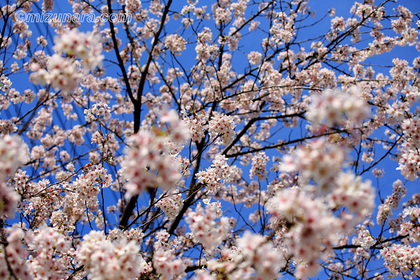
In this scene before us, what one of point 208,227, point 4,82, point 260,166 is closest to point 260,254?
point 208,227

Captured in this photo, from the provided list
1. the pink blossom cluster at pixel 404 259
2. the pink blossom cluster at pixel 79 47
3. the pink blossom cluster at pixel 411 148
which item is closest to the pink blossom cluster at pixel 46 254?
the pink blossom cluster at pixel 79 47

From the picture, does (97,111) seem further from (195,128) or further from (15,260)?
(15,260)

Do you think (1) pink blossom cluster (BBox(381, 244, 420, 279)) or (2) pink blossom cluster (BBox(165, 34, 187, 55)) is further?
(2) pink blossom cluster (BBox(165, 34, 187, 55))

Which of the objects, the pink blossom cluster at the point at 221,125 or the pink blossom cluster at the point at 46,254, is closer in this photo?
the pink blossom cluster at the point at 46,254

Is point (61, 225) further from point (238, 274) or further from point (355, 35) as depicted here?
point (355, 35)

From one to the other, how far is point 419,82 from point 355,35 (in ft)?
6.78

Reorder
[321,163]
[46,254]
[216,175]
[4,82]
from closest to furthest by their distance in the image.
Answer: [321,163], [46,254], [216,175], [4,82]

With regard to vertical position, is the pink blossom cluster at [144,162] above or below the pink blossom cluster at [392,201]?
below

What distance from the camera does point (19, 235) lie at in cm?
257

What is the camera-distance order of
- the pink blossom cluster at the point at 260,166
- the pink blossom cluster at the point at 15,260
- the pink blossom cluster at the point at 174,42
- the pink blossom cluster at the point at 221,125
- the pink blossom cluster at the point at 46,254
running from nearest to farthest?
the pink blossom cluster at the point at 15,260 < the pink blossom cluster at the point at 46,254 < the pink blossom cluster at the point at 221,125 < the pink blossom cluster at the point at 260,166 < the pink blossom cluster at the point at 174,42

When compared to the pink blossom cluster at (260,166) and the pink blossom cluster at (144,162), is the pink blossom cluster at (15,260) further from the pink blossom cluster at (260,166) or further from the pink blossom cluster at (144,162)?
the pink blossom cluster at (260,166)

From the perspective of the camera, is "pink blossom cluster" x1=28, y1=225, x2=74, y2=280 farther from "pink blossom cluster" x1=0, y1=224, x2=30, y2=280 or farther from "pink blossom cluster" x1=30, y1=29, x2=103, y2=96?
"pink blossom cluster" x1=30, y1=29, x2=103, y2=96

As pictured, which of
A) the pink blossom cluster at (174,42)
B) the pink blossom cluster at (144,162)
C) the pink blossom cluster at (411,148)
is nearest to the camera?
the pink blossom cluster at (144,162)

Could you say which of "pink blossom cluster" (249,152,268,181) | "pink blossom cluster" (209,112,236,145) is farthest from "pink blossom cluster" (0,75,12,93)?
"pink blossom cluster" (249,152,268,181)
